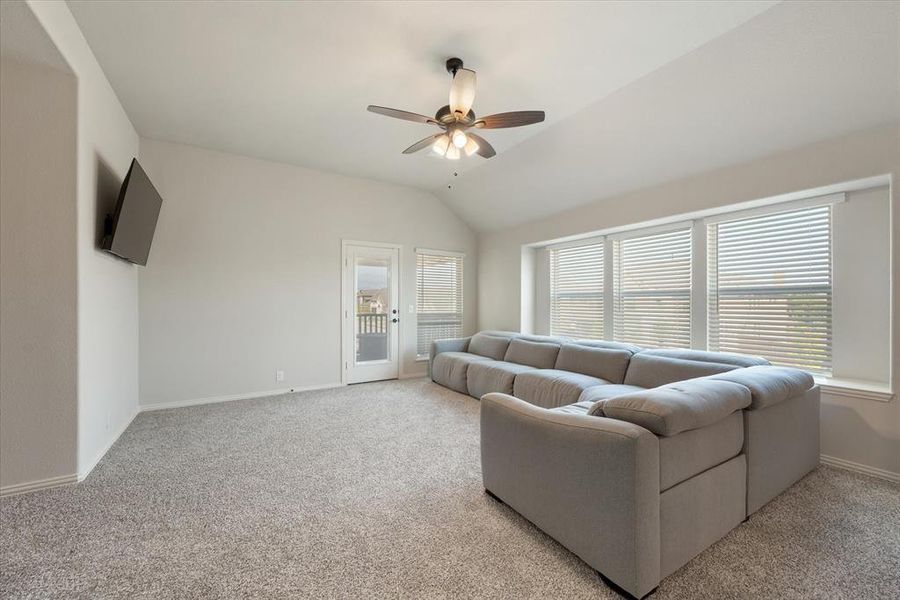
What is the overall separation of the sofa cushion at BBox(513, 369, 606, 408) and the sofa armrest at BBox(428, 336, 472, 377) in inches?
65.3

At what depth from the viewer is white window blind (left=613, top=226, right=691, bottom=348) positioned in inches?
154

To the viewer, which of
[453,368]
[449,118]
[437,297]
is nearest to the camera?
[449,118]

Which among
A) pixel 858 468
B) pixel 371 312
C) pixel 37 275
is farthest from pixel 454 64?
pixel 858 468

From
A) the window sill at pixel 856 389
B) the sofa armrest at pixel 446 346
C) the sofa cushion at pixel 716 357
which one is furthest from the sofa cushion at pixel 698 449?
the sofa armrest at pixel 446 346

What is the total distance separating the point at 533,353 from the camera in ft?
14.9

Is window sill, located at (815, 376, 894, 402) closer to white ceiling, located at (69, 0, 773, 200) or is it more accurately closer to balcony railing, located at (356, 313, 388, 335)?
white ceiling, located at (69, 0, 773, 200)

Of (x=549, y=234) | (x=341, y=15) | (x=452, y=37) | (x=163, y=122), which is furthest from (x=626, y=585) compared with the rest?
(x=163, y=122)

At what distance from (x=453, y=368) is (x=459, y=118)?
3176 mm

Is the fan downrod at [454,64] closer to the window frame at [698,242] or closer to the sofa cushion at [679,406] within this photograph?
the sofa cushion at [679,406]

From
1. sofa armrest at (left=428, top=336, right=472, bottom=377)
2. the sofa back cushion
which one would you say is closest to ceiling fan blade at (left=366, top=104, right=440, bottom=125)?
the sofa back cushion

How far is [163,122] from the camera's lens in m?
3.67

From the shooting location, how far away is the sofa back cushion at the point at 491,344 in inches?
198

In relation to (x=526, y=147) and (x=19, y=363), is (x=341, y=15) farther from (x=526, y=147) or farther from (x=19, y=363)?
(x=19, y=363)

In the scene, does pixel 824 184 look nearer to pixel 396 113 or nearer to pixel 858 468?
pixel 858 468
